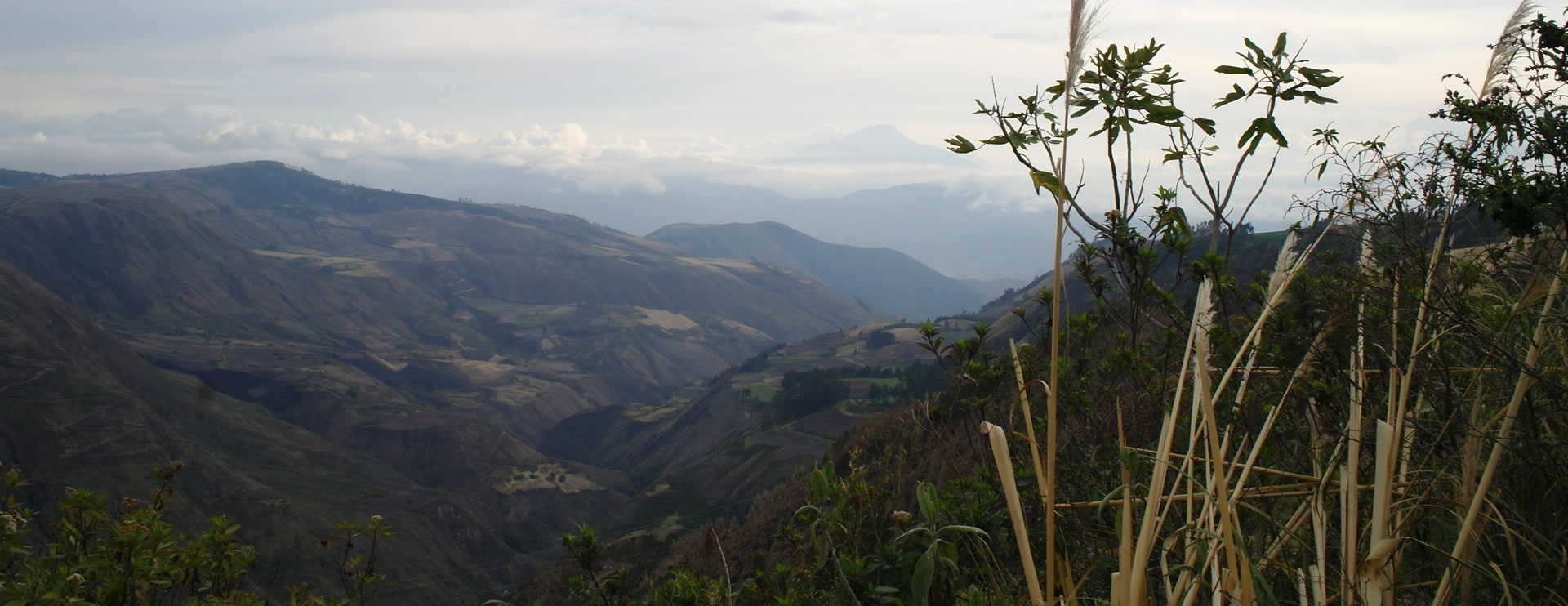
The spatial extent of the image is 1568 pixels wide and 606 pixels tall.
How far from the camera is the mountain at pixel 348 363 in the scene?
188 ft

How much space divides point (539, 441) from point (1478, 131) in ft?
343

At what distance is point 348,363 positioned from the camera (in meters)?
109

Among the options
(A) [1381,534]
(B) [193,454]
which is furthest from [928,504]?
(B) [193,454]

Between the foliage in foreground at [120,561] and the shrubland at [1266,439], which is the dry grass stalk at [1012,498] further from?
the foliage in foreground at [120,561]

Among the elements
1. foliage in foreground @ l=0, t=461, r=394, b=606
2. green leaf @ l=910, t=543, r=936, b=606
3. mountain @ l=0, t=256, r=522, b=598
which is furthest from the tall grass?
mountain @ l=0, t=256, r=522, b=598

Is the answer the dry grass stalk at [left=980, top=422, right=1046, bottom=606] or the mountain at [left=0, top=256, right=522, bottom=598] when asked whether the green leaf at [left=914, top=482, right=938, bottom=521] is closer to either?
the dry grass stalk at [left=980, top=422, right=1046, bottom=606]

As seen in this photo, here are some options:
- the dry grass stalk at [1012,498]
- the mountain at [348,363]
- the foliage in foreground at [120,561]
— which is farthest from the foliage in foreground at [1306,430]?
the mountain at [348,363]

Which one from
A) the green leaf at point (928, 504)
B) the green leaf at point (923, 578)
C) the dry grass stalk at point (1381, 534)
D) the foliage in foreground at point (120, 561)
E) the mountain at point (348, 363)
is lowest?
the mountain at point (348, 363)

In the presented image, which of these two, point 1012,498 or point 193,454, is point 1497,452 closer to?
point 1012,498

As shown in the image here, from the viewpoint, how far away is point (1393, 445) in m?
1.48

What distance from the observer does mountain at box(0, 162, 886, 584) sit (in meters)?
57.4

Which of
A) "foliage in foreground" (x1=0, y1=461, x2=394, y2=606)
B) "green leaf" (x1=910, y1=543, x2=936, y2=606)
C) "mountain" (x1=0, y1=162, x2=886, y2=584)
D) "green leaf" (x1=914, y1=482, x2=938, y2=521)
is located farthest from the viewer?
"mountain" (x1=0, y1=162, x2=886, y2=584)

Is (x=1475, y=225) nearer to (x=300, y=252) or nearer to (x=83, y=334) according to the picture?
(x=83, y=334)

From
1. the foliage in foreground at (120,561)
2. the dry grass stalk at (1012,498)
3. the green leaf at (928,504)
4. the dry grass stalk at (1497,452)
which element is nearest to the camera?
the dry grass stalk at (1012,498)
